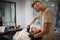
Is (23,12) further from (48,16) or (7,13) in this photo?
(48,16)

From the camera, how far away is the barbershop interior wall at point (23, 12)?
13.6ft

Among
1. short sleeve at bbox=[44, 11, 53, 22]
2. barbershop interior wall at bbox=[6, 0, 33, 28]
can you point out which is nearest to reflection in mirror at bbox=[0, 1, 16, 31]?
barbershop interior wall at bbox=[6, 0, 33, 28]

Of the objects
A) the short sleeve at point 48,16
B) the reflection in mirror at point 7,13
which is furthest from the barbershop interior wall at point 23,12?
the short sleeve at point 48,16

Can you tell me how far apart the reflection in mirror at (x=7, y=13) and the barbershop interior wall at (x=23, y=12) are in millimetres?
397

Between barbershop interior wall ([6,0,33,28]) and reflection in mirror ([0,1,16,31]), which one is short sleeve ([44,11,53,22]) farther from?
barbershop interior wall ([6,0,33,28])

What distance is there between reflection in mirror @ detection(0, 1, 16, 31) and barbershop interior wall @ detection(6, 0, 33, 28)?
1.30 ft

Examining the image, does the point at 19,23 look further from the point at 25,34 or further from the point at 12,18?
the point at 25,34

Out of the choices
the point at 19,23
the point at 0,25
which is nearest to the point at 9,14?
the point at 0,25

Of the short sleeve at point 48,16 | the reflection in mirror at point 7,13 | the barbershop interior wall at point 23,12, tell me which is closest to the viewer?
the short sleeve at point 48,16

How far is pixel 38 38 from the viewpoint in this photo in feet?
6.57

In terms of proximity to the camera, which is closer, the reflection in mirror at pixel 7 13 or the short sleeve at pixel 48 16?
the short sleeve at pixel 48 16

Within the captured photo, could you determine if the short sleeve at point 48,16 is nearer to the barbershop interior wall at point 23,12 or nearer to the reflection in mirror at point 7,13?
the reflection in mirror at point 7,13

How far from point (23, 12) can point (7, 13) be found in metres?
0.78

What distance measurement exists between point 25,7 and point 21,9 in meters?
0.16
